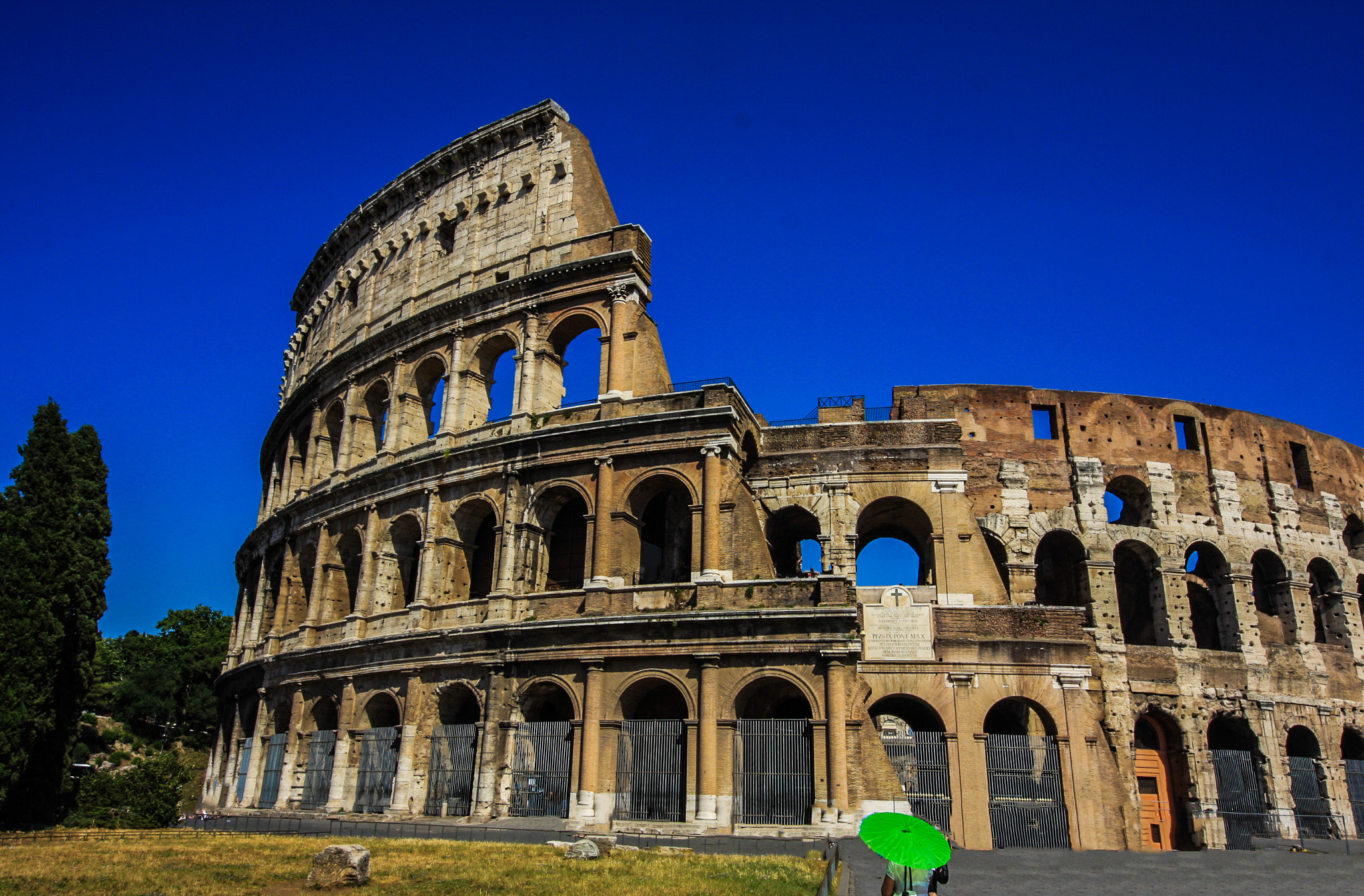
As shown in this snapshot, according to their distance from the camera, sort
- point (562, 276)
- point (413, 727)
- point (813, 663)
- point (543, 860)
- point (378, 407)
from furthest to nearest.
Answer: point (378, 407), point (562, 276), point (413, 727), point (813, 663), point (543, 860)

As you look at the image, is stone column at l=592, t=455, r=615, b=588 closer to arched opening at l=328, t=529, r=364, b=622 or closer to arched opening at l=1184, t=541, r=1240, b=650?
arched opening at l=328, t=529, r=364, b=622

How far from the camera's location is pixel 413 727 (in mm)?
21641

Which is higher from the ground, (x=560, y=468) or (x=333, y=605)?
(x=560, y=468)

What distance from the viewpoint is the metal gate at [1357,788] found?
24438 mm

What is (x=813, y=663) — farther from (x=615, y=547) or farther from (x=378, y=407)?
(x=378, y=407)

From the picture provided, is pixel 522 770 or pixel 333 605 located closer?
pixel 522 770

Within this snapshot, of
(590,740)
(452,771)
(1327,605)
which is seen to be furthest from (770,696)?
(1327,605)

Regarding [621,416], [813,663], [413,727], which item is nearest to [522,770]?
[413,727]

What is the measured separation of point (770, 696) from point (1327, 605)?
18621mm

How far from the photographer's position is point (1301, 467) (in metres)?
28.5

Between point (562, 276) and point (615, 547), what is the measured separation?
725cm

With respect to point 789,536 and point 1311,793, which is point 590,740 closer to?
point 789,536

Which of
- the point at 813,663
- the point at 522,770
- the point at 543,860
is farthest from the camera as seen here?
the point at 522,770

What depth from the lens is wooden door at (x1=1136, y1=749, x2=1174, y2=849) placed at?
23.0 m
